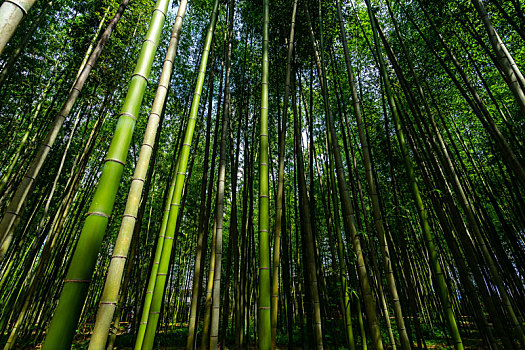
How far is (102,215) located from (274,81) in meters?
3.81

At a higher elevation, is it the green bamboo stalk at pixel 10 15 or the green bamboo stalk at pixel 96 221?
the green bamboo stalk at pixel 10 15

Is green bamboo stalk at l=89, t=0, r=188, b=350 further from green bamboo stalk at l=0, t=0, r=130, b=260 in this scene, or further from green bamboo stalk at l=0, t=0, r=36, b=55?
green bamboo stalk at l=0, t=0, r=130, b=260

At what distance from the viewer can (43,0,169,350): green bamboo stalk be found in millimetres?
752

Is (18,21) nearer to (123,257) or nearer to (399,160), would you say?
(123,257)

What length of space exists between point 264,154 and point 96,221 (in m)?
0.98

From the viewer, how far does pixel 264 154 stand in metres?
1.58

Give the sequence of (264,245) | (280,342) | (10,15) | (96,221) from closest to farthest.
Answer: (10,15)
(96,221)
(264,245)
(280,342)

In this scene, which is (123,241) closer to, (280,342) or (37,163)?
(37,163)

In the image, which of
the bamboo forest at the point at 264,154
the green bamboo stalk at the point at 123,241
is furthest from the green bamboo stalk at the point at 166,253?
the green bamboo stalk at the point at 123,241

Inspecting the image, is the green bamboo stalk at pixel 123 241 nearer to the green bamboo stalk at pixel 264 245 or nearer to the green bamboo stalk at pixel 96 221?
the green bamboo stalk at pixel 96 221

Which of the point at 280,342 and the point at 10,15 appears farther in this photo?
the point at 280,342

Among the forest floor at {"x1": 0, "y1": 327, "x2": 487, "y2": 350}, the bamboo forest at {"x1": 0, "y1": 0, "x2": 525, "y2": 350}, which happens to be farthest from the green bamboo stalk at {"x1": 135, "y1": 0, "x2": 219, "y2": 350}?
the forest floor at {"x1": 0, "y1": 327, "x2": 487, "y2": 350}

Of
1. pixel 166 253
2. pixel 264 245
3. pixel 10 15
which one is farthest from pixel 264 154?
pixel 10 15

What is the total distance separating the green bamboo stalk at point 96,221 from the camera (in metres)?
0.75
